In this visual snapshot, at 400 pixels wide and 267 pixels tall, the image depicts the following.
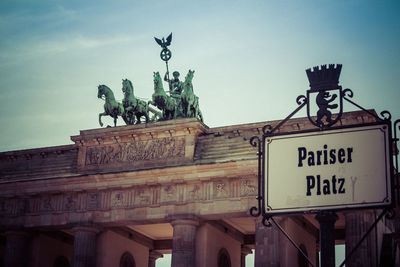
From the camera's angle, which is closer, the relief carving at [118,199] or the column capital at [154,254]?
the relief carving at [118,199]

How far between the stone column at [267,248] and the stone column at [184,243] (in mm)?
3443

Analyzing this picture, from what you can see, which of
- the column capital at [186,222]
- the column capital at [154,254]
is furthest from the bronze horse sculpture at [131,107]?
the column capital at [154,254]

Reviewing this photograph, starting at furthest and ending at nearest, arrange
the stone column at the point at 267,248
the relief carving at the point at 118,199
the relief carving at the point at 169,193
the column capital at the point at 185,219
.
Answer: the relief carving at the point at 118,199 < the relief carving at the point at 169,193 < the column capital at the point at 185,219 < the stone column at the point at 267,248

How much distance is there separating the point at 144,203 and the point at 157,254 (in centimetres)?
809

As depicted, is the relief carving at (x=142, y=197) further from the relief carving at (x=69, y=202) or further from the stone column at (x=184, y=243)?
the relief carving at (x=69, y=202)

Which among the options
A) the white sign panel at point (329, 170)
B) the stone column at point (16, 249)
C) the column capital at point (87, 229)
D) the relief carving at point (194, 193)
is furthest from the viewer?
the stone column at point (16, 249)

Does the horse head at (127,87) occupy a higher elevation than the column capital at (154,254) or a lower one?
higher

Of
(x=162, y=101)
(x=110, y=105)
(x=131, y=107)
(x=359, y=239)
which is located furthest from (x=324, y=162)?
(x=110, y=105)

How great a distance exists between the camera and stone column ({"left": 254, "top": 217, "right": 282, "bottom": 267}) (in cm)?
3497

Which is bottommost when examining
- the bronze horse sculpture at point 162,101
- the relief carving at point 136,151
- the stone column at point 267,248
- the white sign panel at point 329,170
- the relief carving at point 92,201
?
the white sign panel at point 329,170

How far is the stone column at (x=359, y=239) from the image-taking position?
33.4 meters

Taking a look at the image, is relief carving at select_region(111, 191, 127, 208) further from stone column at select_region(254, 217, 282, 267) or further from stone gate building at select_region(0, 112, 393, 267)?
stone column at select_region(254, 217, 282, 267)

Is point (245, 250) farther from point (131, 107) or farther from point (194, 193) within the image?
point (131, 107)

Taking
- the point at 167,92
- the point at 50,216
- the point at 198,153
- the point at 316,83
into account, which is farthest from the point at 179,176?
the point at 316,83
